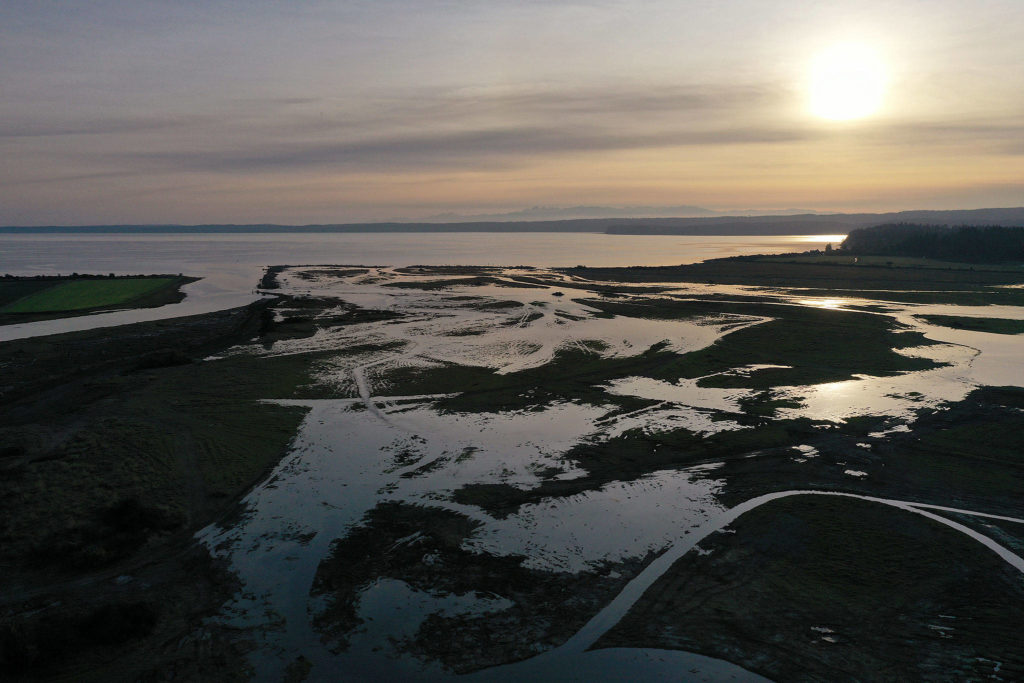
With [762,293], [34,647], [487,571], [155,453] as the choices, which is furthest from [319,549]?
[762,293]

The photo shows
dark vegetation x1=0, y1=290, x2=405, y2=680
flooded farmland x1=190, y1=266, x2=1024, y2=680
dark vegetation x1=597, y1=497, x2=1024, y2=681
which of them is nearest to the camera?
dark vegetation x1=597, y1=497, x2=1024, y2=681

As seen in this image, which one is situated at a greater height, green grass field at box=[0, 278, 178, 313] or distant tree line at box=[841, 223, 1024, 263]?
distant tree line at box=[841, 223, 1024, 263]

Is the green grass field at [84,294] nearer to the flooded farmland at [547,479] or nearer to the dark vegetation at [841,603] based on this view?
the flooded farmland at [547,479]

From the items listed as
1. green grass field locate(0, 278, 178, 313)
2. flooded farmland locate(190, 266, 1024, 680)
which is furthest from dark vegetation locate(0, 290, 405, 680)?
green grass field locate(0, 278, 178, 313)

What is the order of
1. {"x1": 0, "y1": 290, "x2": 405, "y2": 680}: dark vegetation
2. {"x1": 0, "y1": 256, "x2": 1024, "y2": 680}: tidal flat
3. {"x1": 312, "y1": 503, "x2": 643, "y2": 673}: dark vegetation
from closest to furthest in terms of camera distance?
{"x1": 0, "y1": 290, "x2": 405, "y2": 680}: dark vegetation < {"x1": 0, "y1": 256, "x2": 1024, "y2": 680}: tidal flat < {"x1": 312, "y1": 503, "x2": 643, "y2": 673}: dark vegetation

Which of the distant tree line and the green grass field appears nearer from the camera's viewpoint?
the green grass field

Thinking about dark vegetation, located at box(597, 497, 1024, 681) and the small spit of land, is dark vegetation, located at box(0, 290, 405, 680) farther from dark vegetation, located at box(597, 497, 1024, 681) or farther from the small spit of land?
the small spit of land

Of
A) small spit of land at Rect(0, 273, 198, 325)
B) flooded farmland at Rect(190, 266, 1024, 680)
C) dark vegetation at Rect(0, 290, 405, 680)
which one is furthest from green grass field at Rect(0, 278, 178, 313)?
flooded farmland at Rect(190, 266, 1024, 680)

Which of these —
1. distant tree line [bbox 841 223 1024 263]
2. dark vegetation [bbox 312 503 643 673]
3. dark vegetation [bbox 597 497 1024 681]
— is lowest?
dark vegetation [bbox 312 503 643 673]

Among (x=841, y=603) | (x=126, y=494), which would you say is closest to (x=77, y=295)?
(x=126, y=494)
